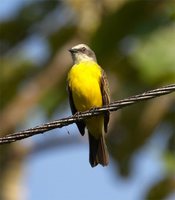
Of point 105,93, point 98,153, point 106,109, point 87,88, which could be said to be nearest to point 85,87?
point 87,88

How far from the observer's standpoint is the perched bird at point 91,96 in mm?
8375

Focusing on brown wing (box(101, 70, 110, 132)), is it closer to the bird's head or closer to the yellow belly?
the yellow belly

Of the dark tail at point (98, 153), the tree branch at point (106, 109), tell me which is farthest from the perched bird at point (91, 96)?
the tree branch at point (106, 109)

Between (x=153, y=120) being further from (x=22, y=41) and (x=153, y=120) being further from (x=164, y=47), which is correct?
(x=22, y=41)

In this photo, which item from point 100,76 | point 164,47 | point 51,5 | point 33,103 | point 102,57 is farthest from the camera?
point 51,5

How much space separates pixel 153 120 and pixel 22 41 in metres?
2.97

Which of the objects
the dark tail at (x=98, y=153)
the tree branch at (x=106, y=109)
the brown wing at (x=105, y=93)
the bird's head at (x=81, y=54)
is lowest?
the tree branch at (x=106, y=109)

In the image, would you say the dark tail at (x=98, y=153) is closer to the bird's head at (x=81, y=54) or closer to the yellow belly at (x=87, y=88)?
the yellow belly at (x=87, y=88)

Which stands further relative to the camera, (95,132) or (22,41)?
(22,41)

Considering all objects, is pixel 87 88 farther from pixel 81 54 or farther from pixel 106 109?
pixel 106 109

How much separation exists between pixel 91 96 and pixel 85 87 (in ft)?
0.39

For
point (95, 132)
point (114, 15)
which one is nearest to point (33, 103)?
point (114, 15)

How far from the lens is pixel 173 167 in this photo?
10297 mm

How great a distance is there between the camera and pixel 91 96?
27.4ft
